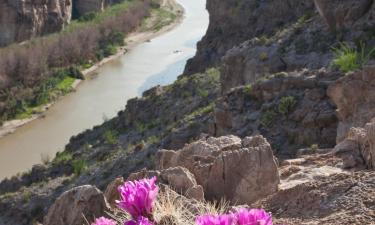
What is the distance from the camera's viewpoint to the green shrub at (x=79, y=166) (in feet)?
71.8

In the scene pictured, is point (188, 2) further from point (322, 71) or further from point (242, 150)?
point (242, 150)

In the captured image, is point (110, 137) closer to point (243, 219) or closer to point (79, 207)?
point (79, 207)

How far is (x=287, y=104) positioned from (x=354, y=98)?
3.15 m

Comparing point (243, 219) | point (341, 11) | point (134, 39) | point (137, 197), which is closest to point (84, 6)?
point (134, 39)

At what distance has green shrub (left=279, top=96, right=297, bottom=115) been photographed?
572 inches

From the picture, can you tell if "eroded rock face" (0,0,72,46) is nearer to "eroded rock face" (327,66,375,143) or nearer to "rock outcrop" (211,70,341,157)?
"rock outcrop" (211,70,341,157)

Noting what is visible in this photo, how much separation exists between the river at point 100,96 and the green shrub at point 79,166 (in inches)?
512

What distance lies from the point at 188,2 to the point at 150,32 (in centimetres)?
2312

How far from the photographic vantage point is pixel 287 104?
48.2 feet

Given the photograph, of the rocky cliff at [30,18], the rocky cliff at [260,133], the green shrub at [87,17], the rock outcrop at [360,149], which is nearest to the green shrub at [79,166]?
the rocky cliff at [260,133]

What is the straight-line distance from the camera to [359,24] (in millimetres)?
18078

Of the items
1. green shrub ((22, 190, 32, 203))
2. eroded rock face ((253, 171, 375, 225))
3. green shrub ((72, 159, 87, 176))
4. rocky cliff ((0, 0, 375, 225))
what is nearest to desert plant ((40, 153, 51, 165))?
rocky cliff ((0, 0, 375, 225))

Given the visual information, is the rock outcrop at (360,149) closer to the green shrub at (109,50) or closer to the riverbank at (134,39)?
the riverbank at (134,39)

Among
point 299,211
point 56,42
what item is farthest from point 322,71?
point 56,42
